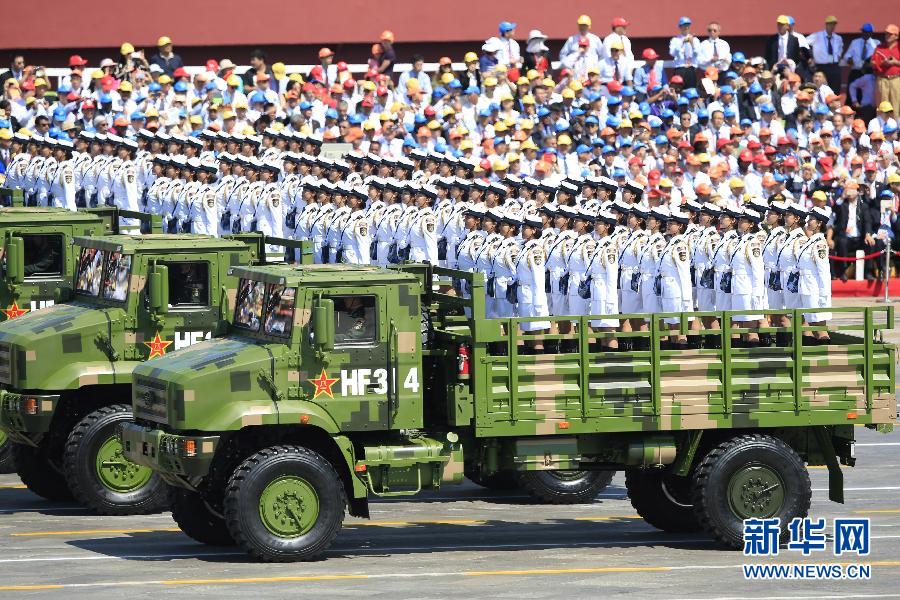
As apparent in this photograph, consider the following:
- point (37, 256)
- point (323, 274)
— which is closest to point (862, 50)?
point (37, 256)

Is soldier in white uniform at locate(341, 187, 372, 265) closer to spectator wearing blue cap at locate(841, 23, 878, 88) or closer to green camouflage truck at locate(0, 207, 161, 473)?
green camouflage truck at locate(0, 207, 161, 473)

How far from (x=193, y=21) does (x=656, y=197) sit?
1756cm

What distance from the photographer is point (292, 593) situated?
1659cm

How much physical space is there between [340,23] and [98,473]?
21.0m

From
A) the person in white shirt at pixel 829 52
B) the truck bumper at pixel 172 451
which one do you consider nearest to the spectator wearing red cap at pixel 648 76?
the person in white shirt at pixel 829 52

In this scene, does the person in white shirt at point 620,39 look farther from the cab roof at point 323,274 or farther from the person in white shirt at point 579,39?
the cab roof at point 323,274

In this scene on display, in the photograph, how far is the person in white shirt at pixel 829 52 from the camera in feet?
127

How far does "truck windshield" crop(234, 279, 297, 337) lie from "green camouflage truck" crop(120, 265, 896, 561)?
0.02m

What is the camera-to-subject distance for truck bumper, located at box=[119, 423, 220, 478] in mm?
17688

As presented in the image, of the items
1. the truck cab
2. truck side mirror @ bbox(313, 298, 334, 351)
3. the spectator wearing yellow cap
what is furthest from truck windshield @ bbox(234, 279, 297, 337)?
the spectator wearing yellow cap

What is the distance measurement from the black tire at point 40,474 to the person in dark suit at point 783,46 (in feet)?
65.6

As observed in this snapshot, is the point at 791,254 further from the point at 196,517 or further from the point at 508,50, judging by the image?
the point at 508,50

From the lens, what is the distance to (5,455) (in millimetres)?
23297

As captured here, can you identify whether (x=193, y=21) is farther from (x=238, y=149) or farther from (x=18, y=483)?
(x=18, y=483)
